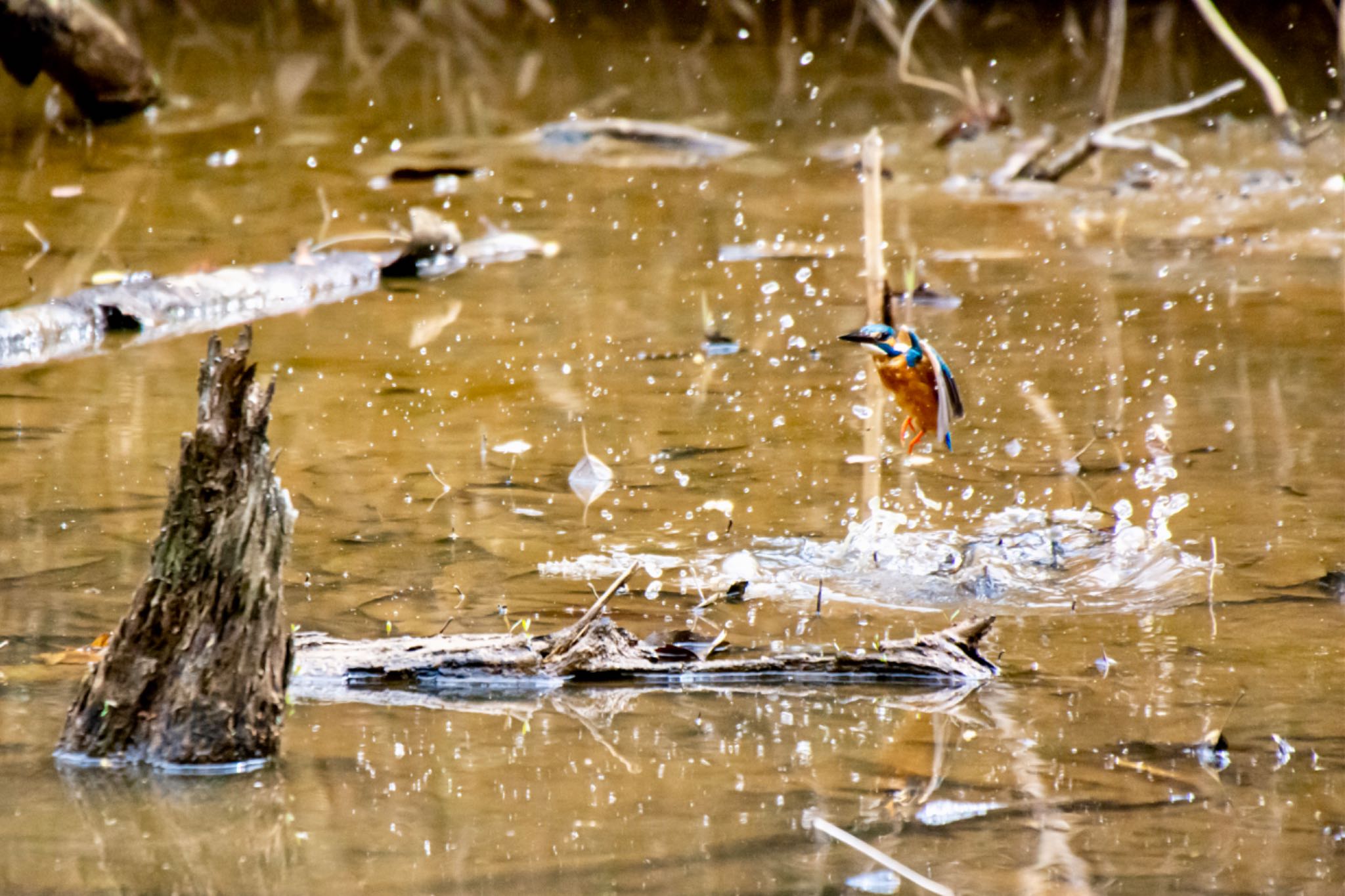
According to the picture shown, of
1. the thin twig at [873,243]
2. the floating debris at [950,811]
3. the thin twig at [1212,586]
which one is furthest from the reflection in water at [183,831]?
the thin twig at [873,243]

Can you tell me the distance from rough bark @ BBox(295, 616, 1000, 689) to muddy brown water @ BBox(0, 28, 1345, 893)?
55 millimetres

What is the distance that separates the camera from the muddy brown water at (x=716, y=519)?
91.9 inches

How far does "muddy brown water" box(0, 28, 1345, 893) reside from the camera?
2.33 meters

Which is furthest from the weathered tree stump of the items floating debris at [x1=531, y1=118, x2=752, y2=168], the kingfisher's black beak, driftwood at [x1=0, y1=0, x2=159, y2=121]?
driftwood at [x1=0, y1=0, x2=159, y2=121]

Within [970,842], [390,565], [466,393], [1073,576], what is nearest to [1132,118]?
[466,393]

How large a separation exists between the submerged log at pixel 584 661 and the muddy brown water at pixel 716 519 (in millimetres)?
53

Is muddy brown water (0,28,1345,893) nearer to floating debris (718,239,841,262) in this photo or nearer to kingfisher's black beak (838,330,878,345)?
floating debris (718,239,841,262)

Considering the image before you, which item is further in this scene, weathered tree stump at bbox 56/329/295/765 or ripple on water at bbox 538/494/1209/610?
ripple on water at bbox 538/494/1209/610

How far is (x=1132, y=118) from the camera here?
7723 mm

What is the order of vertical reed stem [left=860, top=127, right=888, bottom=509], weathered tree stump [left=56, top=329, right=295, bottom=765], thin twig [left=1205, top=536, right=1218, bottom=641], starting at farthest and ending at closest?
vertical reed stem [left=860, top=127, right=888, bottom=509] → thin twig [left=1205, top=536, right=1218, bottom=641] → weathered tree stump [left=56, top=329, right=295, bottom=765]

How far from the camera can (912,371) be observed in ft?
12.0

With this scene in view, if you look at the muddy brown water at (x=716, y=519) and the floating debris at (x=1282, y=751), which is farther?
the floating debris at (x=1282, y=751)

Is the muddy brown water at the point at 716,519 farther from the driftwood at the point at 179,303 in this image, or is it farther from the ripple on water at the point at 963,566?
the driftwood at the point at 179,303

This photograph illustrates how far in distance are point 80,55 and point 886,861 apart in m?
7.80
